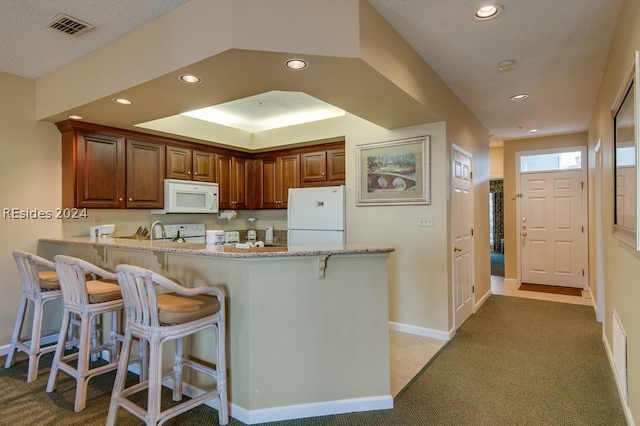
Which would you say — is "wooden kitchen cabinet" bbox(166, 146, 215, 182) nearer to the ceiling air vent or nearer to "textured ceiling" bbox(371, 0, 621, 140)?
the ceiling air vent

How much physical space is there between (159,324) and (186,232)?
292cm

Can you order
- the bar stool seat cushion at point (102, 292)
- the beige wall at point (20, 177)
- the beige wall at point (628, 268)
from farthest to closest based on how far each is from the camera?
the beige wall at point (20, 177)
the bar stool seat cushion at point (102, 292)
the beige wall at point (628, 268)

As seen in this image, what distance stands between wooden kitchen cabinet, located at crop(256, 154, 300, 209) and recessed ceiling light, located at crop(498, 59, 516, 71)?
2.63 m

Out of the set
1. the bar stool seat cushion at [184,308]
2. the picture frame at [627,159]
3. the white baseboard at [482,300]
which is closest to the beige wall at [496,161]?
the white baseboard at [482,300]

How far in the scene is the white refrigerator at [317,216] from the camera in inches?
163

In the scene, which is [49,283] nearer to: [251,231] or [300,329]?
[300,329]

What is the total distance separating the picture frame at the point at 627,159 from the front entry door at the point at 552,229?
159 inches

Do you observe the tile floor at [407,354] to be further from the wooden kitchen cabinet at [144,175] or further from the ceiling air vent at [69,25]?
the ceiling air vent at [69,25]

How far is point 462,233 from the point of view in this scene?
13.3ft

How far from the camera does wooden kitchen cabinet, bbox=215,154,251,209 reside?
4.89m

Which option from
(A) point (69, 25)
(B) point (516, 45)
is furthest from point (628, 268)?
(A) point (69, 25)

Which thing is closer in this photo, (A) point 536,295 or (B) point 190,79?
(B) point 190,79

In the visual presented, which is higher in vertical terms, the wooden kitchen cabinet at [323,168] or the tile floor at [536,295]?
the wooden kitchen cabinet at [323,168]

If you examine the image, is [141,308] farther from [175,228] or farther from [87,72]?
[175,228]
